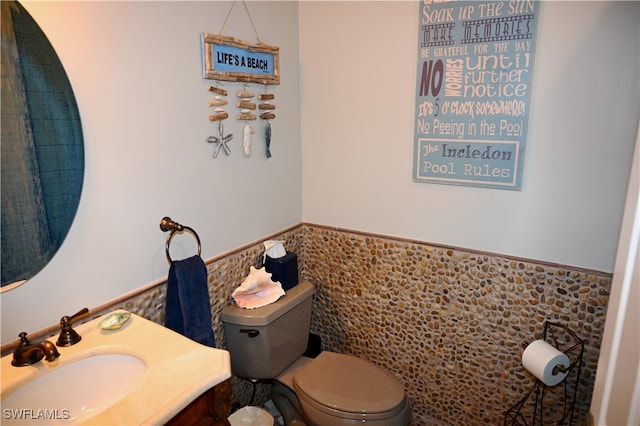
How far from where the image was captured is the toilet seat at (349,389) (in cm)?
175

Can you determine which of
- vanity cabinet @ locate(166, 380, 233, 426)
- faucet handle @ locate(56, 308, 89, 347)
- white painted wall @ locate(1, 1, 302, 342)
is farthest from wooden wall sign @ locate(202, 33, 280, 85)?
vanity cabinet @ locate(166, 380, 233, 426)

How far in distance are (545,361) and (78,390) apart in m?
1.65

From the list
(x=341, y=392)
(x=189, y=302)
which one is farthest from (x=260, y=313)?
(x=341, y=392)

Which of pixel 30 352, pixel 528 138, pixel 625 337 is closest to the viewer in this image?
pixel 625 337

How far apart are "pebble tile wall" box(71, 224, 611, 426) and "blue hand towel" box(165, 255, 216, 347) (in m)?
0.07

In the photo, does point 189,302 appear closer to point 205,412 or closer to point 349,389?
point 205,412

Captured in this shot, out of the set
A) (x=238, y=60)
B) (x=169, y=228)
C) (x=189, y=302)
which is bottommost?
(x=189, y=302)

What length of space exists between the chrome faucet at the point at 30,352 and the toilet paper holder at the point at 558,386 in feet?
5.76

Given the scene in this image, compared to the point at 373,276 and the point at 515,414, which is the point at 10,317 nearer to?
the point at 373,276

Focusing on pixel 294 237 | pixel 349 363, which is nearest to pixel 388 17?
pixel 294 237

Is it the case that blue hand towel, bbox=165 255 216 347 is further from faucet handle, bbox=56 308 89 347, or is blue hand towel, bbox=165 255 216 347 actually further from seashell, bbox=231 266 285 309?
faucet handle, bbox=56 308 89 347

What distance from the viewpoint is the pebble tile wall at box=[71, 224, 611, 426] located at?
1.75 metres

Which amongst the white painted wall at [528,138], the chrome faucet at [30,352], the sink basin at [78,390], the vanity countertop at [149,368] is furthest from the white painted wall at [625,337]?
the chrome faucet at [30,352]

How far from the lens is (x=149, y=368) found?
1.14 m
